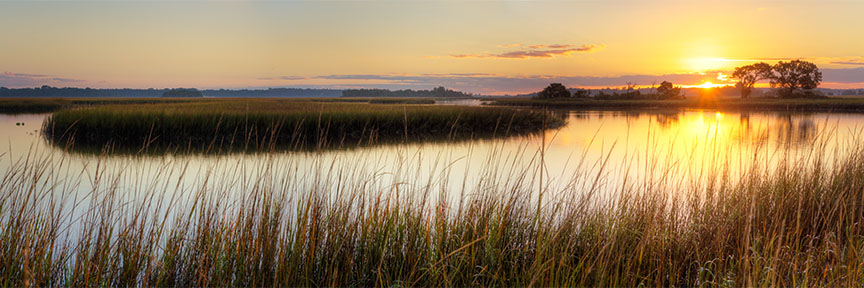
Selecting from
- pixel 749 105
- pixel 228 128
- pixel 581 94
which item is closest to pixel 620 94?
pixel 581 94

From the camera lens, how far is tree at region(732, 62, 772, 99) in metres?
70.2

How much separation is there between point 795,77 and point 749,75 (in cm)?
607

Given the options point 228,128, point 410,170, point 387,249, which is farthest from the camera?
point 228,128

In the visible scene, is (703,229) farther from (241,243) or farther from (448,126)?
(448,126)

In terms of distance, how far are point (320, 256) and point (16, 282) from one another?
1819mm

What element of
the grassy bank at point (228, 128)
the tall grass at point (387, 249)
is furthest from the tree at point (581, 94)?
the tall grass at point (387, 249)

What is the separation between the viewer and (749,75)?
72312mm

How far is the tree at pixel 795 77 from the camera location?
66062 mm

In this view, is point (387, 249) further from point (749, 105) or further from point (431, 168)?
point (749, 105)

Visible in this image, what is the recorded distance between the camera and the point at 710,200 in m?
4.70

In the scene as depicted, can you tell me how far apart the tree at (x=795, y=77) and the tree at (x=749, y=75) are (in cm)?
143

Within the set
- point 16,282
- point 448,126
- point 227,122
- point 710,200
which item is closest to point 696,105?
point 448,126

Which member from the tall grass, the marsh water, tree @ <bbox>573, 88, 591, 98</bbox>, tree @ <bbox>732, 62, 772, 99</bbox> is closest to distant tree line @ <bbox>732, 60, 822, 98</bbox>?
tree @ <bbox>732, 62, 772, 99</bbox>

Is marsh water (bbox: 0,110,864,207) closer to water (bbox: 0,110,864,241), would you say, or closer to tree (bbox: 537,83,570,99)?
water (bbox: 0,110,864,241)
